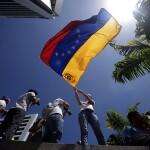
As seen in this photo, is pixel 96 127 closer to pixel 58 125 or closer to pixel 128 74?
pixel 58 125

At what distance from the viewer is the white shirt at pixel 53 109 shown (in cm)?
850

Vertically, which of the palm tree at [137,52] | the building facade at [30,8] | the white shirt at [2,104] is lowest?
the white shirt at [2,104]

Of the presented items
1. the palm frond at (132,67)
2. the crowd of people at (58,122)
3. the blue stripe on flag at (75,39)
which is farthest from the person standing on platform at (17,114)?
the palm frond at (132,67)

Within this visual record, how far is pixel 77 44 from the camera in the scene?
10.3m

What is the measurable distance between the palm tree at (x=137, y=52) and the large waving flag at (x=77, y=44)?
2.02 metres

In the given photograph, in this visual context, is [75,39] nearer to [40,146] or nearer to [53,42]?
[53,42]

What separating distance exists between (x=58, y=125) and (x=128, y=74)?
4955mm

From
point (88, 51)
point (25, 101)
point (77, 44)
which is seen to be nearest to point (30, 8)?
point (77, 44)

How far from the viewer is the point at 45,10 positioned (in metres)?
41.4

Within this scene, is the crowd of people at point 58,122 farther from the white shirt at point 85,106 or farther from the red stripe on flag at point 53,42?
the red stripe on flag at point 53,42

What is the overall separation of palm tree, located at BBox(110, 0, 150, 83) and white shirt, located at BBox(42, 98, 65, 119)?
13.6ft

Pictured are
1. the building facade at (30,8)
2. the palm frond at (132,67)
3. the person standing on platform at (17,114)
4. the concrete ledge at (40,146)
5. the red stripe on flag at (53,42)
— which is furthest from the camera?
the building facade at (30,8)

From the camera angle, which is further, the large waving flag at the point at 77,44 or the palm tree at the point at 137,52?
the palm tree at the point at 137,52

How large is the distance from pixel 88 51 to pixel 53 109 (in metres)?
2.07
